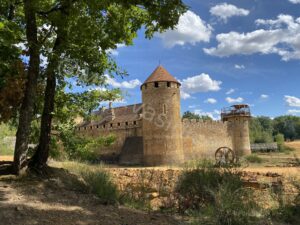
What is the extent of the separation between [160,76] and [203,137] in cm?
1028

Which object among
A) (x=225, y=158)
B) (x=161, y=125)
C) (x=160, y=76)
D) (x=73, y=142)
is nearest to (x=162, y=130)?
(x=161, y=125)

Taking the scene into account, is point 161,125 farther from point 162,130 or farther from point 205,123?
point 205,123

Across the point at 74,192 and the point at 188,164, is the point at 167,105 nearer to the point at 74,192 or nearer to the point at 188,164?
the point at 188,164

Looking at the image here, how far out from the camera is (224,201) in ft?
17.7

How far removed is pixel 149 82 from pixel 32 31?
21725mm

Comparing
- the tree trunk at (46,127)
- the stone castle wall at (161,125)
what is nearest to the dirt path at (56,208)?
the tree trunk at (46,127)

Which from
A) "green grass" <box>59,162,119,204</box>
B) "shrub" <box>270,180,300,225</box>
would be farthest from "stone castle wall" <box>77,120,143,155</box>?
"shrub" <box>270,180,300,225</box>

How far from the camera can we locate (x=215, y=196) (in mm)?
5746

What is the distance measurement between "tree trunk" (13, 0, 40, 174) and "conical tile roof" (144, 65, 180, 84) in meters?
21.8

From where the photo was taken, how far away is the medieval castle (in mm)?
28906

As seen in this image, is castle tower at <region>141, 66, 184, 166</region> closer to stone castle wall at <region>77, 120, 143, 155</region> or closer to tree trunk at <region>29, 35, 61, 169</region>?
stone castle wall at <region>77, 120, 143, 155</region>

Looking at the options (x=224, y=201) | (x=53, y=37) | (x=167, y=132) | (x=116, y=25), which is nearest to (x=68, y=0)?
(x=116, y=25)

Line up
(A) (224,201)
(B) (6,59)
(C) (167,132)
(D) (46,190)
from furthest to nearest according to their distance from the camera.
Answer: (C) (167,132) → (B) (6,59) → (D) (46,190) → (A) (224,201)

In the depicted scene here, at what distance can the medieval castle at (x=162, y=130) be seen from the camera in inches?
1138
